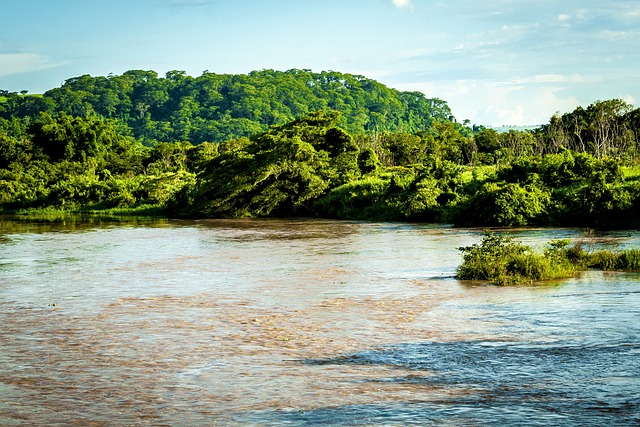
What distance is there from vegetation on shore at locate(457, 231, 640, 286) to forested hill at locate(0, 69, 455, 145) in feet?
393

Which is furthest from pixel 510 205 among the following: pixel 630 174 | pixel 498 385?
pixel 498 385

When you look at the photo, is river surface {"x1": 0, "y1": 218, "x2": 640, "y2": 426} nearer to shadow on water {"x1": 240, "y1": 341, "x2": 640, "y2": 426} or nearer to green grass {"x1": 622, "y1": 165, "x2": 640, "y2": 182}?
shadow on water {"x1": 240, "y1": 341, "x2": 640, "y2": 426}

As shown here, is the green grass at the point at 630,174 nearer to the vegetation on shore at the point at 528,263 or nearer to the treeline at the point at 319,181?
the treeline at the point at 319,181

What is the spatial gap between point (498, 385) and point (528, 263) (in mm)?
8949

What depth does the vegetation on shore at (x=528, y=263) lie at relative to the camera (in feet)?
60.1

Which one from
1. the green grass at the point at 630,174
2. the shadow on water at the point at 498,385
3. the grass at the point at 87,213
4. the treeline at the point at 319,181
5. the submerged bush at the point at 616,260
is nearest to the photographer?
the shadow on water at the point at 498,385

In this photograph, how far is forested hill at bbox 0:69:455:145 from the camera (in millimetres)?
148625

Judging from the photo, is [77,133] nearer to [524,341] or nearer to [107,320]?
[107,320]

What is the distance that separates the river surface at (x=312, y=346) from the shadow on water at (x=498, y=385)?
0.10 feet

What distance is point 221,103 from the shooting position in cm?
16250

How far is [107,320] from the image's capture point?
15109 millimetres

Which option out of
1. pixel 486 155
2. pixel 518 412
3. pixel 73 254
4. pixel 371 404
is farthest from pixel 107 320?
pixel 486 155

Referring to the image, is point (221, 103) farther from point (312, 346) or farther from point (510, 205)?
point (312, 346)

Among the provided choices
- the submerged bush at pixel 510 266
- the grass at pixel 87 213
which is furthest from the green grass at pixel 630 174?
the grass at pixel 87 213
